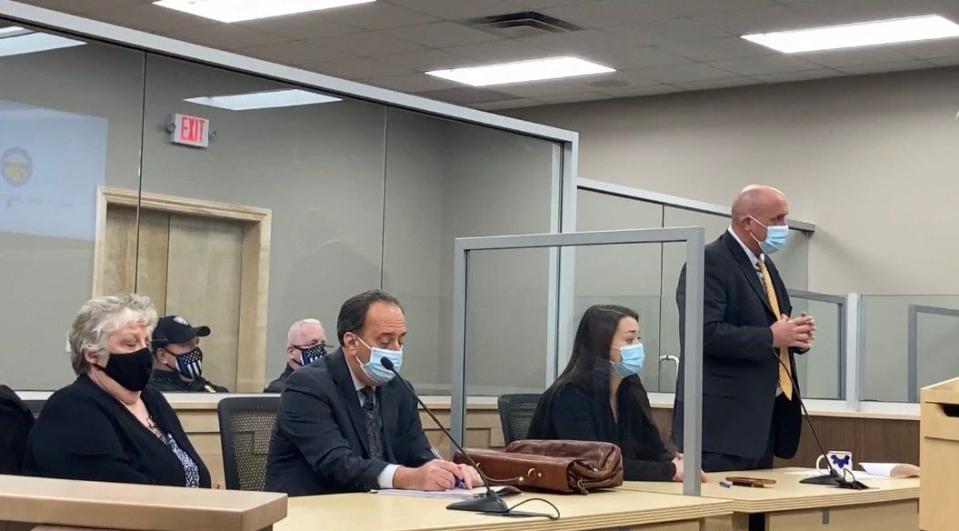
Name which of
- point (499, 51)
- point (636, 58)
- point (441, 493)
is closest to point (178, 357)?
point (441, 493)

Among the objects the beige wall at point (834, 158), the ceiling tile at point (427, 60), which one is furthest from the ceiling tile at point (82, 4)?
the beige wall at point (834, 158)

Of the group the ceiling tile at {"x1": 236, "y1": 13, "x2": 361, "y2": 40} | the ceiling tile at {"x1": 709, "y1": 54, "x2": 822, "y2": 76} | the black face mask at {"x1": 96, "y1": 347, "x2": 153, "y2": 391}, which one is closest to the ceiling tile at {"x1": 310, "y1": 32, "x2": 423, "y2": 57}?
the ceiling tile at {"x1": 236, "y1": 13, "x2": 361, "y2": 40}

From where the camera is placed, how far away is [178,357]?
4.53 metres

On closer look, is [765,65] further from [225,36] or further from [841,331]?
[225,36]

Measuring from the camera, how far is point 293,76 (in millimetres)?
4691

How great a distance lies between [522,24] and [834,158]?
8.40 feet

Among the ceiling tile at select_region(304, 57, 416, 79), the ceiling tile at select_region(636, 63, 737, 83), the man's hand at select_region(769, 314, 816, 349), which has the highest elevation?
the ceiling tile at select_region(636, 63, 737, 83)

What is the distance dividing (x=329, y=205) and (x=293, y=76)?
30.9 inches

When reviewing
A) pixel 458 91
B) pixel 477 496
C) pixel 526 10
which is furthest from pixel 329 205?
pixel 458 91

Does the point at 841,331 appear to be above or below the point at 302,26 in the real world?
below

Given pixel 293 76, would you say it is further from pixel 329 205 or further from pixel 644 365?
pixel 644 365

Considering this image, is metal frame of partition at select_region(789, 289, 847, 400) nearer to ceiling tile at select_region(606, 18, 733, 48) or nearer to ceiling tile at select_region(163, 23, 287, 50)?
ceiling tile at select_region(606, 18, 733, 48)

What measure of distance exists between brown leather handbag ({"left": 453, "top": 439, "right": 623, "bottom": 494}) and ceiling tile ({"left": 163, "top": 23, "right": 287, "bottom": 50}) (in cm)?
505

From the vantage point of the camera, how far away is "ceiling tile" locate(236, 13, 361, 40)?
7.45m
